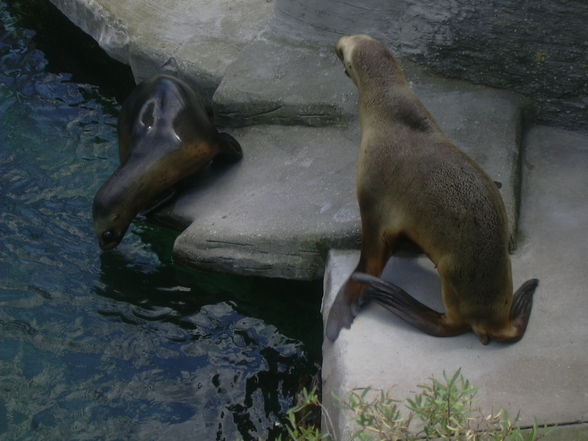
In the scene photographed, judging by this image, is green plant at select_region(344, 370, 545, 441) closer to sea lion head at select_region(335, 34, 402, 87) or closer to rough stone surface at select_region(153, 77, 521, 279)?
rough stone surface at select_region(153, 77, 521, 279)

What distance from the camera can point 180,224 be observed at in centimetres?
479

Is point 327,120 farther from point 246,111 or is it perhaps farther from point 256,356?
point 256,356

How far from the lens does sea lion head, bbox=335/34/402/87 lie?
13.3 ft

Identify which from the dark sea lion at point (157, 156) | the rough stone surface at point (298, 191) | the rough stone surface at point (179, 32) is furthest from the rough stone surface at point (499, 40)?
the dark sea lion at point (157, 156)

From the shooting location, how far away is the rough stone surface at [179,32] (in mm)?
5617

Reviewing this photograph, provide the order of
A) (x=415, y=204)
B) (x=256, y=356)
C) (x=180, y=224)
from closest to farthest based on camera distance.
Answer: (x=415, y=204) → (x=256, y=356) → (x=180, y=224)

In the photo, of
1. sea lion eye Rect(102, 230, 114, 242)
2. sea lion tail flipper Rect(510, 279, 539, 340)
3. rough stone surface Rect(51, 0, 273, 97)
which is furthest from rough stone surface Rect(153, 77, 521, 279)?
rough stone surface Rect(51, 0, 273, 97)

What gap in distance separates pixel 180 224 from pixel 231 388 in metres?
1.09

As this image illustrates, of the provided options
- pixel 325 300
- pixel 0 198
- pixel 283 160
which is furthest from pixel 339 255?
pixel 0 198

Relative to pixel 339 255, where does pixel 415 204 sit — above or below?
above

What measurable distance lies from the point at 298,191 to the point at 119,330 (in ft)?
3.93

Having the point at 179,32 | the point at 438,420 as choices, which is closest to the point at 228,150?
the point at 179,32

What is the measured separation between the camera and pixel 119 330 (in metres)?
4.48

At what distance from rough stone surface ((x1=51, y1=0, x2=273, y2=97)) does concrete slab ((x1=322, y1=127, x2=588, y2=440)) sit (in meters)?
2.11
